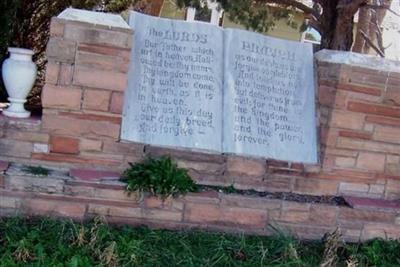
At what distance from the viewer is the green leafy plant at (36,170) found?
358 centimetres

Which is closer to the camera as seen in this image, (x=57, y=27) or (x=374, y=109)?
(x=57, y=27)

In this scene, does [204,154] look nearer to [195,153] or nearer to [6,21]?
[195,153]

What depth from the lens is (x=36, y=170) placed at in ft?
11.9

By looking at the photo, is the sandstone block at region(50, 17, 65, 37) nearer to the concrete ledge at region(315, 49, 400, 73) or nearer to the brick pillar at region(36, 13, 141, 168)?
the brick pillar at region(36, 13, 141, 168)

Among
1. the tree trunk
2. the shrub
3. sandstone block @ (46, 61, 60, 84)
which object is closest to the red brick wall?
sandstone block @ (46, 61, 60, 84)

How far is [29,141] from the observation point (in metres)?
3.73

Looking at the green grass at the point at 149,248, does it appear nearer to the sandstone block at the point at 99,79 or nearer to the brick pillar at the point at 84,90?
the brick pillar at the point at 84,90

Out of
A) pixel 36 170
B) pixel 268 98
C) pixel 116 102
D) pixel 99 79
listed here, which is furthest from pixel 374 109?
pixel 36 170

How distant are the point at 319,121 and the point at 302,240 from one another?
0.88 metres

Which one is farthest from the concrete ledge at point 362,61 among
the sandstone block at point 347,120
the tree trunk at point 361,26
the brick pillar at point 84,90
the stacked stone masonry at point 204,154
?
the tree trunk at point 361,26

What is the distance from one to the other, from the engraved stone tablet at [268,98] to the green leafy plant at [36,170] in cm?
121

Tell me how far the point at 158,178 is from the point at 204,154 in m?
0.45

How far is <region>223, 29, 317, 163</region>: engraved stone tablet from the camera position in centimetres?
402

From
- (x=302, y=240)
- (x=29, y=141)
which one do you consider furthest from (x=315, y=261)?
(x=29, y=141)
